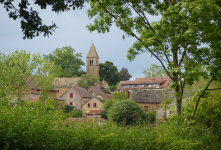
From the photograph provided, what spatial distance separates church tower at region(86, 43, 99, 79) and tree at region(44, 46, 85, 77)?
1872cm

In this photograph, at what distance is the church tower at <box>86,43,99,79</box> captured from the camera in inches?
4289

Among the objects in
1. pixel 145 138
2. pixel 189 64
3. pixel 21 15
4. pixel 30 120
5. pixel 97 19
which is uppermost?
pixel 97 19

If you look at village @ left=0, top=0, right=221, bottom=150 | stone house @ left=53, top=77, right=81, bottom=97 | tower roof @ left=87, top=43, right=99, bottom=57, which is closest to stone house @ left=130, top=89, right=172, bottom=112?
stone house @ left=53, top=77, right=81, bottom=97

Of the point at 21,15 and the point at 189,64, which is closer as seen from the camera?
the point at 21,15

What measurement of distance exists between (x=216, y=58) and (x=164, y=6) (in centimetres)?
323

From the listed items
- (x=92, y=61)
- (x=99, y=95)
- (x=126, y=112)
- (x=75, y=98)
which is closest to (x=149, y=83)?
(x=99, y=95)

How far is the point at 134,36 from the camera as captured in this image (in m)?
11.9

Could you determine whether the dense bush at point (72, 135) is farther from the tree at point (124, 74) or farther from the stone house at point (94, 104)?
the tree at point (124, 74)

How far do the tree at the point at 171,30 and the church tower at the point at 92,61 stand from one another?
3758 inches

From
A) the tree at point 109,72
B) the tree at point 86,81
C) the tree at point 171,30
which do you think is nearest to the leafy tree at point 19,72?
the tree at point 171,30

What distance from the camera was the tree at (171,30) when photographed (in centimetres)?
1031

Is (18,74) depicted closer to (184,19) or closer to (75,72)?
(184,19)

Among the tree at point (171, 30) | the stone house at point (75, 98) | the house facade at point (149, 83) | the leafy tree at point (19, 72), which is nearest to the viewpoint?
the tree at point (171, 30)

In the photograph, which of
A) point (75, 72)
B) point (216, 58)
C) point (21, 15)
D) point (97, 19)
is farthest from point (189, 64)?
point (75, 72)
